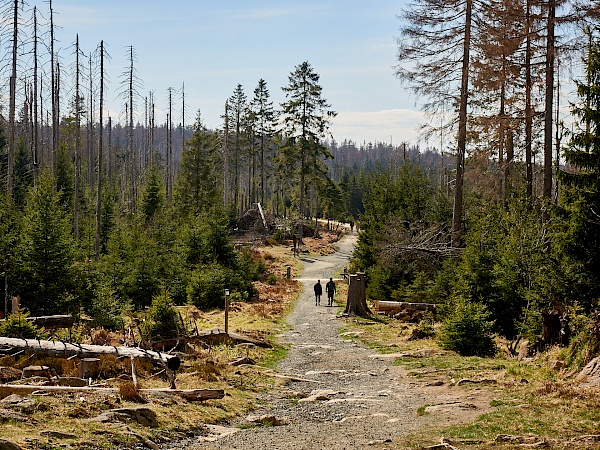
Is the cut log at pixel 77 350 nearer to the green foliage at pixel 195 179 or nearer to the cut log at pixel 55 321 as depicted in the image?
the cut log at pixel 55 321

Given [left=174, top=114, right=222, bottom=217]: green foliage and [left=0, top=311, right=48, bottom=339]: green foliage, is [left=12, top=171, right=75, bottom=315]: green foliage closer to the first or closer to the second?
[left=0, top=311, right=48, bottom=339]: green foliage

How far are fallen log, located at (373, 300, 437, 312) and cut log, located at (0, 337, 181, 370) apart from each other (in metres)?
12.9

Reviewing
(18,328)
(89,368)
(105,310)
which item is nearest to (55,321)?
(105,310)

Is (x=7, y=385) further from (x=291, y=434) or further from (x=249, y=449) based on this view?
(x=291, y=434)

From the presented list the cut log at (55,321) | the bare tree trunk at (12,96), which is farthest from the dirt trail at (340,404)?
the bare tree trunk at (12,96)

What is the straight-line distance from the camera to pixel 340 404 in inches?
475

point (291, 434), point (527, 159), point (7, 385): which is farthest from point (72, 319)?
point (527, 159)

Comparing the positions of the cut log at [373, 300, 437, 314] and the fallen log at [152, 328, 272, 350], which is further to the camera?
the cut log at [373, 300, 437, 314]

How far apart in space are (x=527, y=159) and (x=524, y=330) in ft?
26.4

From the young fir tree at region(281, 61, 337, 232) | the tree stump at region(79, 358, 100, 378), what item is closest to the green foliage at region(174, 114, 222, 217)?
the young fir tree at region(281, 61, 337, 232)

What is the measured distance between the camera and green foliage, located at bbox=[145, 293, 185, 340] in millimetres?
15883

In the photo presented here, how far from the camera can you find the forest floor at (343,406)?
8.28m

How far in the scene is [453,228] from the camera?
79.9 feet

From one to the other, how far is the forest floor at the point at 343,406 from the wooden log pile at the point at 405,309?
13.0ft
